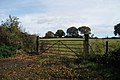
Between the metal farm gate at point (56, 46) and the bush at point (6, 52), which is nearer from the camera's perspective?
the bush at point (6, 52)

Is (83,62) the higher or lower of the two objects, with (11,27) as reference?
lower

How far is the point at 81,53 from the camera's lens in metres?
24.9

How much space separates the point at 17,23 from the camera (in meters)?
34.5

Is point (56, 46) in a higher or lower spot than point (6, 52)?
higher

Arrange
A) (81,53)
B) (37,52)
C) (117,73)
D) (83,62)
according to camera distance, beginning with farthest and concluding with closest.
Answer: (37,52) → (81,53) → (83,62) → (117,73)

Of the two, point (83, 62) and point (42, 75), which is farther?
point (83, 62)

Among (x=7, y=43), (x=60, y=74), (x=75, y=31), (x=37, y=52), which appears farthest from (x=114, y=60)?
(x=75, y=31)

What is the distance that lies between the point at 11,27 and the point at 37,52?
17.6 ft

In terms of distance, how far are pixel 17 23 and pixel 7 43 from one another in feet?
12.0

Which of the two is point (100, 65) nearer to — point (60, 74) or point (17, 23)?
point (60, 74)

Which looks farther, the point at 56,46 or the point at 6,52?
the point at 56,46

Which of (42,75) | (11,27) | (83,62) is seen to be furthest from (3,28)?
(42,75)

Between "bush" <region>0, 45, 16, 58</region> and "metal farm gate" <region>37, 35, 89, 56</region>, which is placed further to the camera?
"metal farm gate" <region>37, 35, 89, 56</region>

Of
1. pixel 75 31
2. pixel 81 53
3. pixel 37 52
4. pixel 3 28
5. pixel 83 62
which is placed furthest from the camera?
pixel 75 31
